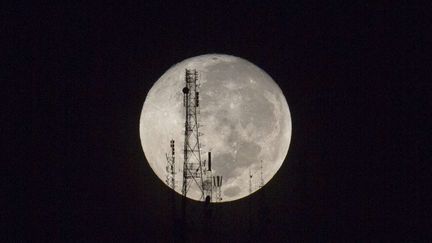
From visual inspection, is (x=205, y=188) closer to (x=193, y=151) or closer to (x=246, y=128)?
(x=193, y=151)

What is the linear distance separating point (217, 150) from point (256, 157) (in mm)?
2065

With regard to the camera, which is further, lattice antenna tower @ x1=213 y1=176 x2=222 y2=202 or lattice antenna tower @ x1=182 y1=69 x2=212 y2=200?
lattice antenna tower @ x1=213 y1=176 x2=222 y2=202

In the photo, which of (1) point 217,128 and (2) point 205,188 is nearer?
(2) point 205,188

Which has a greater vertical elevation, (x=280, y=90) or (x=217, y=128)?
(x=280, y=90)

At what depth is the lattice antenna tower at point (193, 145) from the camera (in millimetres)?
23250

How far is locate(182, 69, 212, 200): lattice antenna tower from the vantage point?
76.3 ft

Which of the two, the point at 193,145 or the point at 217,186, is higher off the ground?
the point at 193,145

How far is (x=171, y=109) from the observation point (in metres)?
27.3

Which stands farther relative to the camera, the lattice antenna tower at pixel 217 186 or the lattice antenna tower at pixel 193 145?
the lattice antenna tower at pixel 217 186

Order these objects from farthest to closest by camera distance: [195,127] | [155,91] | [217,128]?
[155,91] < [217,128] < [195,127]

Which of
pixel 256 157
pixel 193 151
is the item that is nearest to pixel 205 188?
pixel 193 151

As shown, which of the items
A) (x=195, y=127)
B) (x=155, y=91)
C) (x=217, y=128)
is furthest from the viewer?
(x=155, y=91)

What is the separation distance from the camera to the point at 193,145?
84.5 ft

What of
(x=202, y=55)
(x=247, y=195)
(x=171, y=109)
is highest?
(x=202, y=55)
